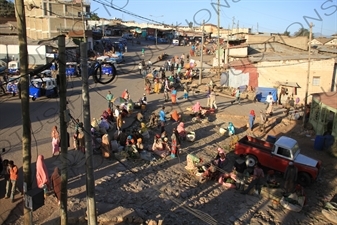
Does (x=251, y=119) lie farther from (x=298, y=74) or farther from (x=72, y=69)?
(x=72, y=69)

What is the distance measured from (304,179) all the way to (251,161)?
217 cm

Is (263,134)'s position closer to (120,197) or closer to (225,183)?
(225,183)

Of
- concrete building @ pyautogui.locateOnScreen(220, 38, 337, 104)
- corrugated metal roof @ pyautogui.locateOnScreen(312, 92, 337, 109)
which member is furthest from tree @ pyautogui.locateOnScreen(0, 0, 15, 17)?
corrugated metal roof @ pyautogui.locateOnScreen(312, 92, 337, 109)

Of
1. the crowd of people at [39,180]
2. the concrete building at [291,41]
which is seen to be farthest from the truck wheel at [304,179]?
the concrete building at [291,41]

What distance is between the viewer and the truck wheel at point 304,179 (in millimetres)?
13367

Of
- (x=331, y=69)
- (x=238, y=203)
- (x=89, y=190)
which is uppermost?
(x=331, y=69)

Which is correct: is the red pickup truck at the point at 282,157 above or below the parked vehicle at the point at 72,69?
below

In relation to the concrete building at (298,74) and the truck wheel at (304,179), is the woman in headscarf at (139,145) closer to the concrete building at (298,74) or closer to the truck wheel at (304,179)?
the truck wheel at (304,179)

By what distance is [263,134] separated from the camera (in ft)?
63.4

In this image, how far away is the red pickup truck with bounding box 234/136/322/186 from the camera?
13.4m

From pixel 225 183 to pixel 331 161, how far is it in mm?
6362

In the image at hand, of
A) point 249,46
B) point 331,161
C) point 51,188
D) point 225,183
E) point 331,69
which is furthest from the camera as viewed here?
point 249,46

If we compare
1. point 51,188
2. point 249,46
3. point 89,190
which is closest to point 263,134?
point 51,188

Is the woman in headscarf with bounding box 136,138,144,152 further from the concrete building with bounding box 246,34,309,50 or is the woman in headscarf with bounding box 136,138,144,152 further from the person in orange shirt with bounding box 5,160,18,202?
the concrete building with bounding box 246,34,309,50
